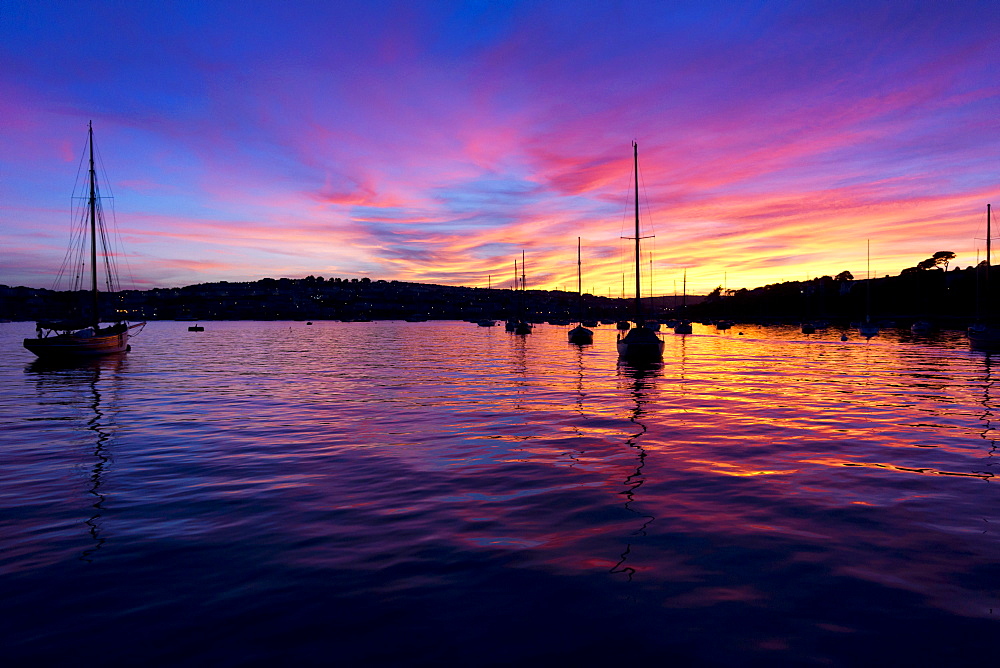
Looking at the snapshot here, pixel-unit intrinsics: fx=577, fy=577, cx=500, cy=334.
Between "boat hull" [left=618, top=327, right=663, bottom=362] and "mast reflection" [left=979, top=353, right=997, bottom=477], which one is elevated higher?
"boat hull" [left=618, top=327, right=663, bottom=362]

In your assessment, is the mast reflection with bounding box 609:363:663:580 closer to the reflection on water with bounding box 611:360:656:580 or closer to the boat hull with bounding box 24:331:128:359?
the reflection on water with bounding box 611:360:656:580

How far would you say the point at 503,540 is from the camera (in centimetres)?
889

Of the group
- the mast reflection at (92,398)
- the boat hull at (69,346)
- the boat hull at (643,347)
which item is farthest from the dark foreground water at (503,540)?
the boat hull at (69,346)

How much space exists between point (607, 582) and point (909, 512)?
6358mm

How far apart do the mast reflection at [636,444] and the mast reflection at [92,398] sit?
769 cm

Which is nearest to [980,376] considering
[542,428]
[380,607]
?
[542,428]

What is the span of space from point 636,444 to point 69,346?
168 feet

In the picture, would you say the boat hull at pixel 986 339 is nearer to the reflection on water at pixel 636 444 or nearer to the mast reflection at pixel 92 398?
the reflection on water at pixel 636 444

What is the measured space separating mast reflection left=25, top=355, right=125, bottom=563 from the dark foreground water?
0.63 feet

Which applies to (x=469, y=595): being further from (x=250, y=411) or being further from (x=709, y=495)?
(x=250, y=411)

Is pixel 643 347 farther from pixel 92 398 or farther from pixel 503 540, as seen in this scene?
pixel 503 540

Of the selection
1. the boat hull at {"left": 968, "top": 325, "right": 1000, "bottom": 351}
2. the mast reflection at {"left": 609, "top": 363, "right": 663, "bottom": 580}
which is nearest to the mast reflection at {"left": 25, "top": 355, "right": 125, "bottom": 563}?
the mast reflection at {"left": 609, "top": 363, "right": 663, "bottom": 580}

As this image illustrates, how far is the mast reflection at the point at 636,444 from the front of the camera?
8.21 m

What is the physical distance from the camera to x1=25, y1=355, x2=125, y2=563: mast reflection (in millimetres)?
10141
